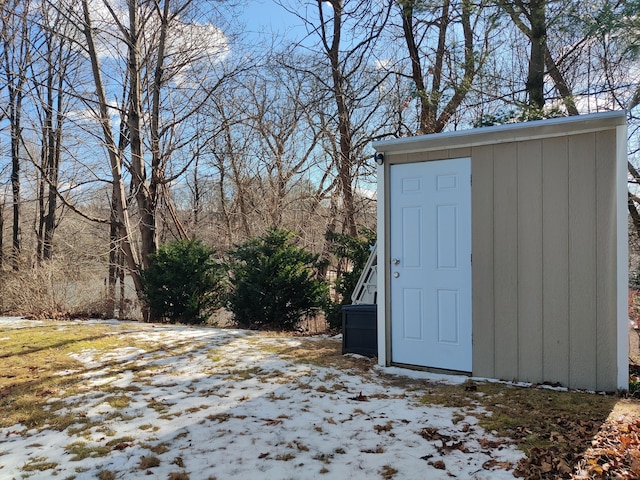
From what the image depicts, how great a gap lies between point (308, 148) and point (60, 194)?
6096 millimetres

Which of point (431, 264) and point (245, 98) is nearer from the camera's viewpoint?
point (431, 264)

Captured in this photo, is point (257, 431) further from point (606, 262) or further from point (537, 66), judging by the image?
point (537, 66)

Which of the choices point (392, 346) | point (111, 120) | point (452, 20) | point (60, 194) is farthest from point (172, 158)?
point (392, 346)

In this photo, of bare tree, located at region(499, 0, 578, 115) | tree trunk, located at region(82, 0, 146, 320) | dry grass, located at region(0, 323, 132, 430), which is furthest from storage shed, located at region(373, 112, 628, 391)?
tree trunk, located at region(82, 0, 146, 320)

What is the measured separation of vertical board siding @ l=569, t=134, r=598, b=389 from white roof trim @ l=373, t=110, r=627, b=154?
0.39 feet

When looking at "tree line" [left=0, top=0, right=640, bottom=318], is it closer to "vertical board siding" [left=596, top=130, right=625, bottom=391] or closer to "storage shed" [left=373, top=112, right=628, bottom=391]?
"storage shed" [left=373, top=112, right=628, bottom=391]

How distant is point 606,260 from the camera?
3.65m

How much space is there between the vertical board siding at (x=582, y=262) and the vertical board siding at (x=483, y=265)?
2.02 feet

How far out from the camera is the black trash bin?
491cm

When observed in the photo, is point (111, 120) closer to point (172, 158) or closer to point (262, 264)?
point (172, 158)

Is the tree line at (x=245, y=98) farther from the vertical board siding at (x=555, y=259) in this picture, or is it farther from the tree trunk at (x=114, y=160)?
the vertical board siding at (x=555, y=259)

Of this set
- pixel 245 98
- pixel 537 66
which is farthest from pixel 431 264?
pixel 245 98

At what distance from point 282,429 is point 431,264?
2.17 metres

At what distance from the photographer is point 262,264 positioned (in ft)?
24.4
